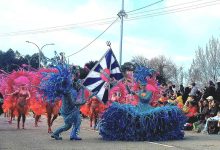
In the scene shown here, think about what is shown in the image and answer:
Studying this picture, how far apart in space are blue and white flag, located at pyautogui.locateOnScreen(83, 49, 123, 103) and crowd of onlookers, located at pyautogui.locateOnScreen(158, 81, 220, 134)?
3.04 metres

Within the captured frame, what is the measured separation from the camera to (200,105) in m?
23.4

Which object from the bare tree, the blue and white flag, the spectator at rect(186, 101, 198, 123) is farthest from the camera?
the bare tree

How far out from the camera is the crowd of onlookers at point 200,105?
20.9 meters

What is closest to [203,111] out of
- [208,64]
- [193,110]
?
[193,110]

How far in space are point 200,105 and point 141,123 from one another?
8.17m

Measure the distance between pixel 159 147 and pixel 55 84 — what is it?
409 cm

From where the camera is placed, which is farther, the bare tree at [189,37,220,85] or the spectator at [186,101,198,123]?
the bare tree at [189,37,220,85]

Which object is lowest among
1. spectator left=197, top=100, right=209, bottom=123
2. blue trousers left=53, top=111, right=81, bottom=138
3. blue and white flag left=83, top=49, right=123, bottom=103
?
blue trousers left=53, top=111, right=81, bottom=138

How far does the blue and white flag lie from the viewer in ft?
56.5

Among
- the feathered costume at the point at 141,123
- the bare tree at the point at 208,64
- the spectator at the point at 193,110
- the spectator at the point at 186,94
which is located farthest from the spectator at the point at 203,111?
the bare tree at the point at 208,64

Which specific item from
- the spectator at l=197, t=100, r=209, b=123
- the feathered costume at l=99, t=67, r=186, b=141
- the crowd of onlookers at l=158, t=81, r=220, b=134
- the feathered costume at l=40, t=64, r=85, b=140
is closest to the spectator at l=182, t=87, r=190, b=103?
the crowd of onlookers at l=158, t=81, r=220, b=134

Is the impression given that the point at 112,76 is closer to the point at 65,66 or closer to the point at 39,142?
the point at 65,66

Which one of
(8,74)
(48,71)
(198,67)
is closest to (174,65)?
(198,67)

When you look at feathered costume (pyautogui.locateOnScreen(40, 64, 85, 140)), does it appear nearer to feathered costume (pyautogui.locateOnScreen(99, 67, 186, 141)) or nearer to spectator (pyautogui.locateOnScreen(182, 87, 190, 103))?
feathered costume (pyautogui.locateOnScreen(99, 67, 186, 141))
